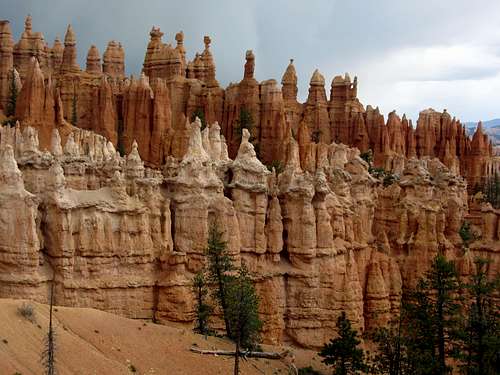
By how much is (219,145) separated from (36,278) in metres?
15.0

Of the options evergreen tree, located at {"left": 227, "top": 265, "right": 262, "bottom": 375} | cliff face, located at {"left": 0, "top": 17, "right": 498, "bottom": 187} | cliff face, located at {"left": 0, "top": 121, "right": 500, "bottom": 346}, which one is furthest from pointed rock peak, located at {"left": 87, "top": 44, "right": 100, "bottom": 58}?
evergreen tree, located at {"left": 227, "top": 265, "right": 262, "bottom": 375}

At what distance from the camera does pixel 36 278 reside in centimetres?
2591

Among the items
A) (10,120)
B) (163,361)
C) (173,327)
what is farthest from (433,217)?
(10,120)

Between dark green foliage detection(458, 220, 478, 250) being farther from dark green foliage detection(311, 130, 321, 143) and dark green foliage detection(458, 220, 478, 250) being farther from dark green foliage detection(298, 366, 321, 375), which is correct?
dark green foliage detection(311, 130, 321, 143)

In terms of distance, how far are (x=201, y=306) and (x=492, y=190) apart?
45390mm

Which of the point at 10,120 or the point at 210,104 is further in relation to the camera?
the point at 210,104

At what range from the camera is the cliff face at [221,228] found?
87.6ft

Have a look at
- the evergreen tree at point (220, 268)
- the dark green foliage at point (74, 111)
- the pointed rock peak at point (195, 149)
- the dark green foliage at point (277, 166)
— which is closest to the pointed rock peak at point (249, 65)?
the dark green foliage at point (277, 166)

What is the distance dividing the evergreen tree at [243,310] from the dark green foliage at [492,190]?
123 feet

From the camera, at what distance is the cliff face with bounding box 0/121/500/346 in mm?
26688

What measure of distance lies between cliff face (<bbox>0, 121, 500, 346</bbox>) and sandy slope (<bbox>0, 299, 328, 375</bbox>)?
2.21m

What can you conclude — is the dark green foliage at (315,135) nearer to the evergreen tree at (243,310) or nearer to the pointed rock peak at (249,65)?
the pointed rock peak at (249,65)

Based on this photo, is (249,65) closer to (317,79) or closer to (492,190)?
(317,79)

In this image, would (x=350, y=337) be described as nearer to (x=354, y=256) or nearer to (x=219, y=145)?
(x=354, y=256)
